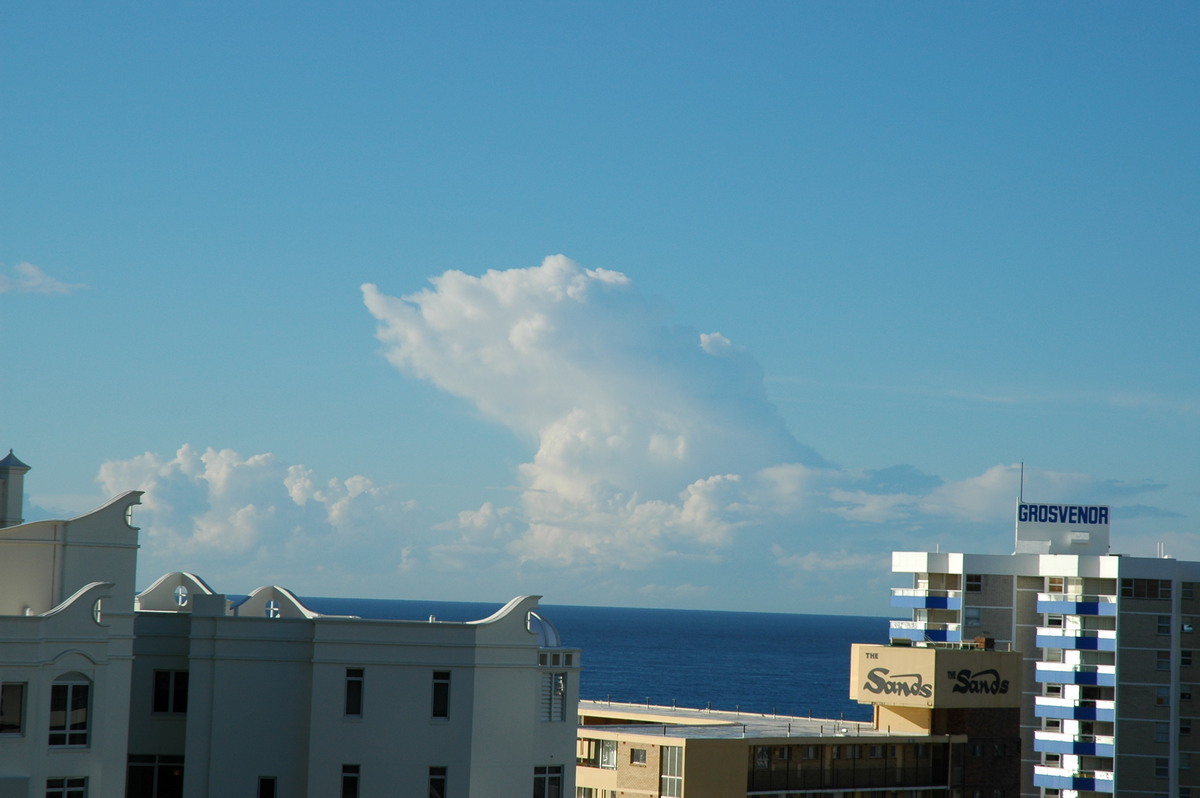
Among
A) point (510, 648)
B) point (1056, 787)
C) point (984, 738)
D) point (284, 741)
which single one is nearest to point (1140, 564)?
point (1056, 787)

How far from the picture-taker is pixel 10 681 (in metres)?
47.8

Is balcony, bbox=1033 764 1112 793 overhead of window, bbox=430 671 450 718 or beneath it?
beneath

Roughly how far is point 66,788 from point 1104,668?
83.1 metres

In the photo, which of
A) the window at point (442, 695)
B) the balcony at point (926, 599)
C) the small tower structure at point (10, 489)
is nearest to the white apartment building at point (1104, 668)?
the balcony at point (926, 599)

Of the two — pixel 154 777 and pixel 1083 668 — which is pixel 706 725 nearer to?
pixel 1083 668

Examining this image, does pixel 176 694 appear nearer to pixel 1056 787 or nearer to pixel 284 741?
pixel 284 741

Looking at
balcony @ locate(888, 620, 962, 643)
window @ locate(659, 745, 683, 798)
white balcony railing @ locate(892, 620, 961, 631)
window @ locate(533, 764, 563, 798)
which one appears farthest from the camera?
white balcony railing @ locate(892, 620, 961, 631)

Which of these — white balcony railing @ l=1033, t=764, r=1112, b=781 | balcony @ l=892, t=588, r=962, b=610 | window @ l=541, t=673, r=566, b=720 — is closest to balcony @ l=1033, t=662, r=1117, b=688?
white balcony railing @ l=1033, t=764, r=1112, b=781

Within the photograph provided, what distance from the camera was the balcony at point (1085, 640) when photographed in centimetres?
11138

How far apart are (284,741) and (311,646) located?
11.5 feet

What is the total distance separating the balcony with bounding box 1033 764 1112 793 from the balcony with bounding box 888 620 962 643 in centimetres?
1155

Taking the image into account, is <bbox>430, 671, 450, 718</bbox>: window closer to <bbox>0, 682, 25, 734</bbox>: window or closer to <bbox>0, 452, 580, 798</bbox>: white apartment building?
<bbox>0, 452, 580, 798</bbox>: white apartment building

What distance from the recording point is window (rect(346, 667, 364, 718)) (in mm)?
54656

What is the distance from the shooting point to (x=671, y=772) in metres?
76.9
